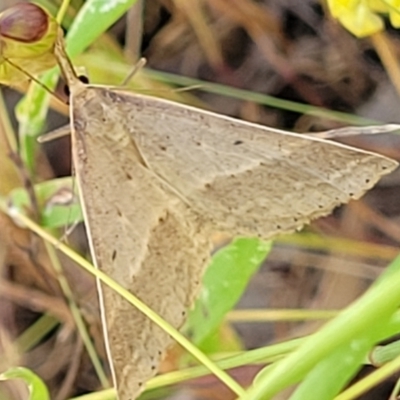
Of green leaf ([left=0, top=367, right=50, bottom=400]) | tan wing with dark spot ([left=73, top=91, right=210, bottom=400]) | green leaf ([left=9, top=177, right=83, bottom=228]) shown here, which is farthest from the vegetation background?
green leaf ([left=0, top=367, right=50, bottom=400])

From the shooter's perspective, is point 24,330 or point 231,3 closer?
point 231,3

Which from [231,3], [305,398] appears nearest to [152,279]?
[305,398]

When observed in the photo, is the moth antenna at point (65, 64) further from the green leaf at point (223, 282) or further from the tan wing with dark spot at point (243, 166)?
the green leaf at point (223, 282)

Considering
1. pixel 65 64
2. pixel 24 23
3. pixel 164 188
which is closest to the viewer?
pixel 24 23

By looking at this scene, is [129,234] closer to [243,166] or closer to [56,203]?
[243,166]

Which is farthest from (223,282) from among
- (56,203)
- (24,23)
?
(24,23)

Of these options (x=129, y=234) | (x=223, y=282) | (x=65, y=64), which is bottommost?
(x=223, y=282)

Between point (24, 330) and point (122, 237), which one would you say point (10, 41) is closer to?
point (122, 237)

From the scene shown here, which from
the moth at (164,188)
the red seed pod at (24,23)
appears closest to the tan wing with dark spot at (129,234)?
the moth at (164,188)
